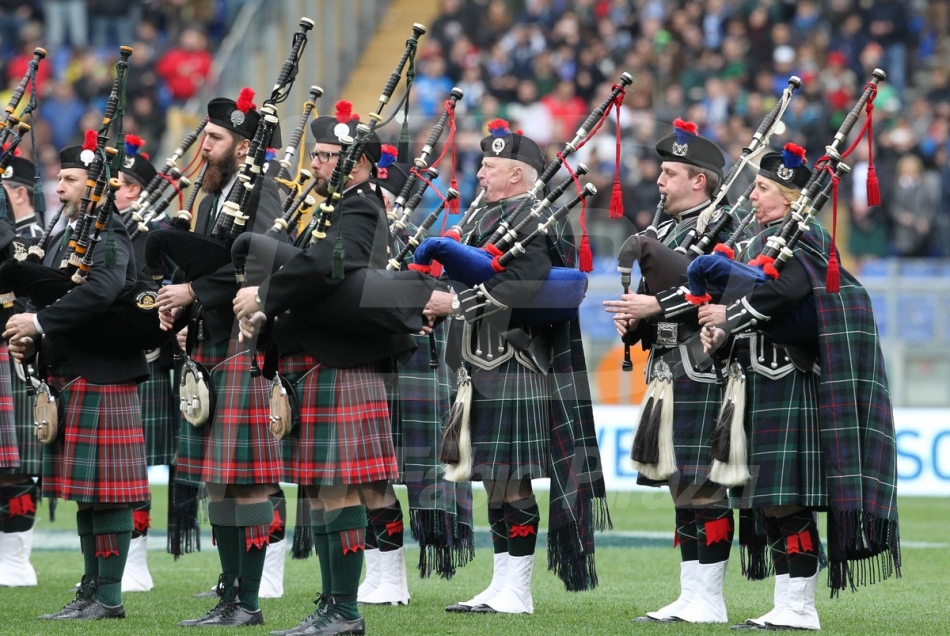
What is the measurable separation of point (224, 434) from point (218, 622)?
62 centimetres

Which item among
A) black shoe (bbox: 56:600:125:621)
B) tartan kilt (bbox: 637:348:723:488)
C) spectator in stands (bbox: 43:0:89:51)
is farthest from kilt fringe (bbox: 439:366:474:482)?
spectator in stands (bbox: 43:0:89:51)

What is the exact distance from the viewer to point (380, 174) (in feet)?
19.8

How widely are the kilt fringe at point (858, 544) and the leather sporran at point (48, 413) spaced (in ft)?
8.52

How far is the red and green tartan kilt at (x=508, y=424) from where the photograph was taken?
5.41m

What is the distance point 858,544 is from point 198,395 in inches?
85.9

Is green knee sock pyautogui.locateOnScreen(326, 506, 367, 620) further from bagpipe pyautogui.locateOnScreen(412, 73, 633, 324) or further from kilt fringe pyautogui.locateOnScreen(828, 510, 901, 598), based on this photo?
kilt fringe pyautogui.locateOnScreen(828, 510, 901, 598)

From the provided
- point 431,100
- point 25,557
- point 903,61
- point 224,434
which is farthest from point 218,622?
point 903,61

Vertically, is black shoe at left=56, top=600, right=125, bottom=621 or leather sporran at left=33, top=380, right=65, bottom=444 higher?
leather sporran at left=33, top=380, right=65, bottom=444

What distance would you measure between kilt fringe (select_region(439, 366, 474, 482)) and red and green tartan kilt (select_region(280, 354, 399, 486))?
0.70m

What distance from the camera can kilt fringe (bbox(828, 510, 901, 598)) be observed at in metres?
4.82

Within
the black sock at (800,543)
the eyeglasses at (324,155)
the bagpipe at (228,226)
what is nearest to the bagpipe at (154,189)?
the bagpipe at (228,226)

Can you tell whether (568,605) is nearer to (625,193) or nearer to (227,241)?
(227,241)

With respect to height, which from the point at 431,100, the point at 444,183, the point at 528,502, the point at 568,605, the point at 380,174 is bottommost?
the point at 568,605

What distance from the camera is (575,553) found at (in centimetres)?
543
